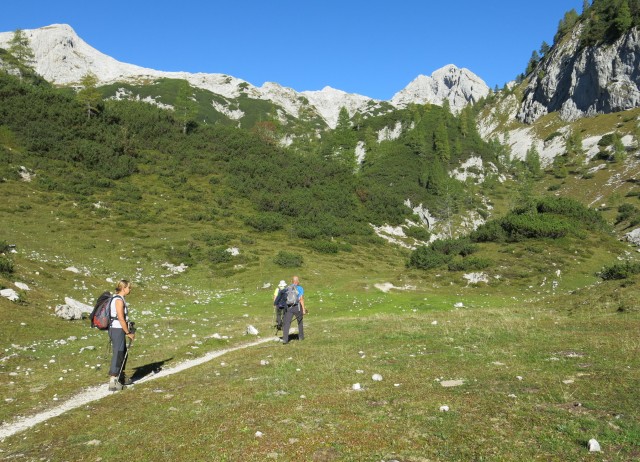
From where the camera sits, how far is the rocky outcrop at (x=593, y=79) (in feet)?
504

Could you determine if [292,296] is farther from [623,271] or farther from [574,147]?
[574,147]

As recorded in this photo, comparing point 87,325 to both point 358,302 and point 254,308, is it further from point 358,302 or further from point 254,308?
point 358,302

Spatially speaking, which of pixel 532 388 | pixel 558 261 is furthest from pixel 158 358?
pixel 558 261

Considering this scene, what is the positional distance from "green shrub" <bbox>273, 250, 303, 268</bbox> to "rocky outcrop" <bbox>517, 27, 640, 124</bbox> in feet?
550

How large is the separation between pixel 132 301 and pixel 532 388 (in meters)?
30.4

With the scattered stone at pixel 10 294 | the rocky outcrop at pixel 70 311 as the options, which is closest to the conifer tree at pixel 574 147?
the rocky outcrop at pixel 70 311

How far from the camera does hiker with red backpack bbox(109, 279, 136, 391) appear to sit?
12016 millimetres

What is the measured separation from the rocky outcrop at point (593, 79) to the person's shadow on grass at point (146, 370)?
194 m

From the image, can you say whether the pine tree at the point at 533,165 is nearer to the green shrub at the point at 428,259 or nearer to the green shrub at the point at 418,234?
the green shrub at the point at 418,234

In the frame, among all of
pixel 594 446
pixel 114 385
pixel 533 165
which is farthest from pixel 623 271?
pixel 533 165

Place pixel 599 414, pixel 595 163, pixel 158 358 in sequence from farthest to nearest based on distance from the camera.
Answer: 1. pixel 595 163
2. pixel 158 358
3. pixel 599 414

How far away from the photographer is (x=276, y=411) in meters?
8.97

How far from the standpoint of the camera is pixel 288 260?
5156 cm

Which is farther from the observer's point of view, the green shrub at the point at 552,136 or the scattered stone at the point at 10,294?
the green shrub at the point at 552,136
